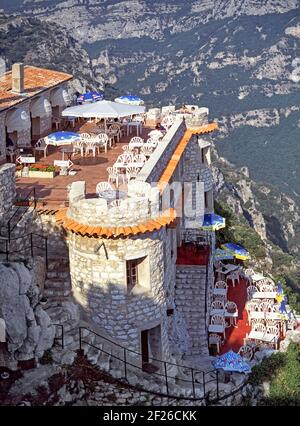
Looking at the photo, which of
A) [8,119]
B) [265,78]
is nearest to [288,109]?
[265,78]

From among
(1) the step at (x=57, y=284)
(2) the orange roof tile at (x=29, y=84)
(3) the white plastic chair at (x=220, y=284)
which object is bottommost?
(3) the white plastic chair at (x=220, y=284)

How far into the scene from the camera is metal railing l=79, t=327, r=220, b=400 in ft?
56.2

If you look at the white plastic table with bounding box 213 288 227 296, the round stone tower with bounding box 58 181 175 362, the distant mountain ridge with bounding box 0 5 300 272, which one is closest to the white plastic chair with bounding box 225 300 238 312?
the white plastic table with bounding box 213 288 227 296

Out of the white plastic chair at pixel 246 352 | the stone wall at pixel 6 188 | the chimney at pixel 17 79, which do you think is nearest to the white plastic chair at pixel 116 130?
the chimney at pixel 17 79

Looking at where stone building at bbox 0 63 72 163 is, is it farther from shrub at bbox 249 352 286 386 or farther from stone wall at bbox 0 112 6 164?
shrub at bbox 249 352 286 386

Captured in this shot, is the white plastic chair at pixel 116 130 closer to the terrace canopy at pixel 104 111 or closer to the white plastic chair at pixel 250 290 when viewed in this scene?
the terrace canopy at pixel 104 111

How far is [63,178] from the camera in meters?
22.9

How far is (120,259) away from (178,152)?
8.84 m

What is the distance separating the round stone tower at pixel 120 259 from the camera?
16969 millimetres

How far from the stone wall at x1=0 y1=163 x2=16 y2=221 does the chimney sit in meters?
8.63

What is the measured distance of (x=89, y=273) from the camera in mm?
17500

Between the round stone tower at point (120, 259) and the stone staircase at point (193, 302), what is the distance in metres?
5.83

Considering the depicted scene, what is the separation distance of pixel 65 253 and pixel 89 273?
1407 mm

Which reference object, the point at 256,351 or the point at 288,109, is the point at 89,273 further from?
the point at 288,109
